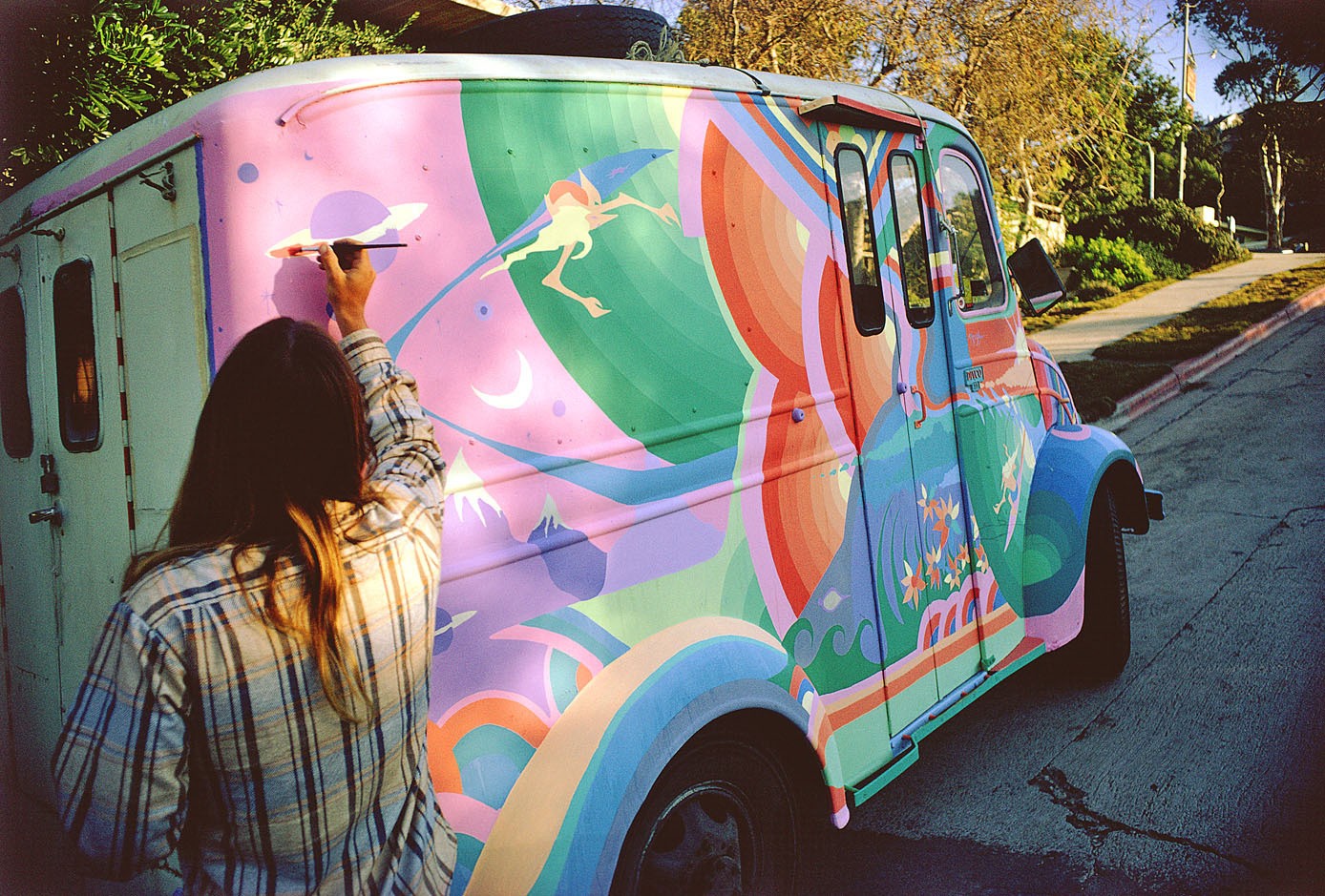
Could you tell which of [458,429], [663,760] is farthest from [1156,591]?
[458,429]

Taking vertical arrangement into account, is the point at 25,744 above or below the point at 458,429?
below

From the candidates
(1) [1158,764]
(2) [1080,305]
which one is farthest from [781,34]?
(2) [1080,305]

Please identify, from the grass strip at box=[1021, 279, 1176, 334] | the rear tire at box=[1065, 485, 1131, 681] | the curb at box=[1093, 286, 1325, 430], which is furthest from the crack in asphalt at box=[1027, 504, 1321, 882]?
the grass strip at box=[1021, 279, 1176, 334]

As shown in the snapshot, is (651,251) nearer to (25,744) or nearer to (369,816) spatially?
(369,816)

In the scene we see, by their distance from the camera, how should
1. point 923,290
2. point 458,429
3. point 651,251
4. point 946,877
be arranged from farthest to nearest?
point 923,290 → point 946,877 → point 651,251 → point 458,429

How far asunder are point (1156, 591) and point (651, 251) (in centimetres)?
446

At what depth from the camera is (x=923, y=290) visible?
3.44 m

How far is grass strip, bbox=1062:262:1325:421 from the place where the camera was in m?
9.95

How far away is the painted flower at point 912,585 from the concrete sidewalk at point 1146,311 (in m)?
7.96

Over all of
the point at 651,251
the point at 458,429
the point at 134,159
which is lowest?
the point at 458,429

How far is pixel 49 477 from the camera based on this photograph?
2.53 m

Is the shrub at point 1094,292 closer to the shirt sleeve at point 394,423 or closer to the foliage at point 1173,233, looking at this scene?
the foliage at point 1173,233

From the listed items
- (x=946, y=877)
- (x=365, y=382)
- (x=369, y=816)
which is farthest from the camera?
(x=946, y=877)

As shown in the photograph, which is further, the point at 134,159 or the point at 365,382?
the point at 134,159
